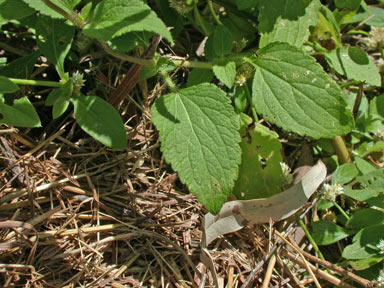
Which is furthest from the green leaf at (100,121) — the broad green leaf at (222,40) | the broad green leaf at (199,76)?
the broad green leaf at (222,40)

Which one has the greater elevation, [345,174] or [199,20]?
[199,20]

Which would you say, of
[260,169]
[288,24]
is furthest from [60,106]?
[288,24]

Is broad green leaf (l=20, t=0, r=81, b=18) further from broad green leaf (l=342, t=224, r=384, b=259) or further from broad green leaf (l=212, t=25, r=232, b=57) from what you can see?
broad green leaf (l=342, t=224, r=384, b=259)

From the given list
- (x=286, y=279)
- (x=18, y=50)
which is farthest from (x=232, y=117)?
(x=18, y=50)

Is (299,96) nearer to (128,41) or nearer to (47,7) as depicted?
(128,41)

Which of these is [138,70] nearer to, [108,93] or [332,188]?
[108,93]

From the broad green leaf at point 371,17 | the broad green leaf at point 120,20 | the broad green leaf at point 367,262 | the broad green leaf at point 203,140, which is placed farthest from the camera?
the broad green leaf at point 371,17

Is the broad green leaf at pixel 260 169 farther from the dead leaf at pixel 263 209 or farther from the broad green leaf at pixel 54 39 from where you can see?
the broad green leaf at pixel 54 39
